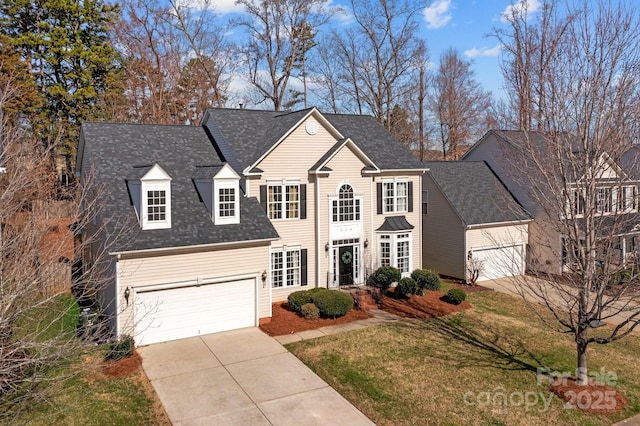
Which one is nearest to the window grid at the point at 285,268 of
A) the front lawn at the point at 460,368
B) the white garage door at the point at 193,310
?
the white garage door at the point at 193,310

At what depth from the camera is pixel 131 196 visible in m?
16.6

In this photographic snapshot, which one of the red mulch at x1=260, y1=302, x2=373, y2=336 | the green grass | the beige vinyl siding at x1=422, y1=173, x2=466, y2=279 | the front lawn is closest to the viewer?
the green grass

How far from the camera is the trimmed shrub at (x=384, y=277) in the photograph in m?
20.8

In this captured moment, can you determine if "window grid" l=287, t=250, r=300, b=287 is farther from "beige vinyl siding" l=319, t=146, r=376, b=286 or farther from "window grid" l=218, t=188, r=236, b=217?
"window grid" l=218, t=188, r=236, b=217

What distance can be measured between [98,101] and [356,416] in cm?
3492

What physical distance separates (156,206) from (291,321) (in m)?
6.61

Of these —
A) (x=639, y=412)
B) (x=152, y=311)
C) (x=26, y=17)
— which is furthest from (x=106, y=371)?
(x=26, y=17)

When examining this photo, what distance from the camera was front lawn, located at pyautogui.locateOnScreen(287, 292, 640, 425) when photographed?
1130cm

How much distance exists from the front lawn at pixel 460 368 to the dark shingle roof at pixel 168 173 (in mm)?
5152

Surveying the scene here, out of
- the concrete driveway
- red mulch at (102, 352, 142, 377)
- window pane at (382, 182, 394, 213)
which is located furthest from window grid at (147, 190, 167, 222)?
window pane at (382, 182, 394, 213)

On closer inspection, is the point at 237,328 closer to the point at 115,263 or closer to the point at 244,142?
the point at 115,263

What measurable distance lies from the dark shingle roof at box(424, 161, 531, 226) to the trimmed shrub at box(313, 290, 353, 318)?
9.93 metres

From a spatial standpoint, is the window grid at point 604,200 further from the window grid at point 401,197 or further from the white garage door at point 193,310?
the window grid at point 401,197

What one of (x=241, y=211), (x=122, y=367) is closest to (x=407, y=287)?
(x=241, y=211)
